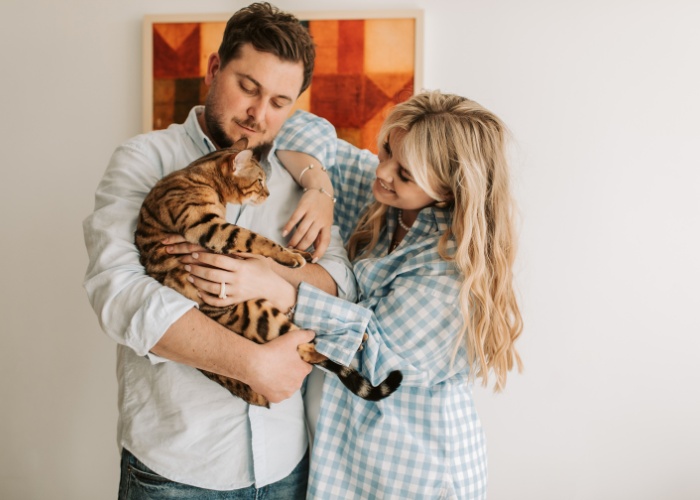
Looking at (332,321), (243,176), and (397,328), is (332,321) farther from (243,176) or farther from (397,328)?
(243,176)

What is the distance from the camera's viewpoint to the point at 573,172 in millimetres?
2023

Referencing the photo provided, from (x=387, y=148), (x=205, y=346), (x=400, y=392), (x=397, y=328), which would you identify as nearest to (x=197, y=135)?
(x=387, y=148)

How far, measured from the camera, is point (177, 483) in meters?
1.34

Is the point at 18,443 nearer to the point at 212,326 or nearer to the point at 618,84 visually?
the point at 212,326

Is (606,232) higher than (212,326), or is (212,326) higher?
(606,232)

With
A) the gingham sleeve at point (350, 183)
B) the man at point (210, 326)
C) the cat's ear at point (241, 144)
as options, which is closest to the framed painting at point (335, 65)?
the gingham sleeve at point (350, 183)

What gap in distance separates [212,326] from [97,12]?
1594 millimetres

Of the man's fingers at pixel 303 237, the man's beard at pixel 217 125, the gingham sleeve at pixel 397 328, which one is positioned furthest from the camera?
the man's beard at pixel 217 125

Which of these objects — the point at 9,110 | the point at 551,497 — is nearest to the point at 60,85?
the point at 9,110

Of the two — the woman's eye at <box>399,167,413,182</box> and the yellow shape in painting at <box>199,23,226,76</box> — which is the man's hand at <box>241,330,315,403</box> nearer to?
the woman's eye at <box>399,167,413,182</box>

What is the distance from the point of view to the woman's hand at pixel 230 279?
1266 millimetres

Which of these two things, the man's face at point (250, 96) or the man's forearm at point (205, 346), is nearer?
the man's forearm at point (205, 346)

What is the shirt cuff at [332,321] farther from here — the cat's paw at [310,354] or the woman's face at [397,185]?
the woman's face at [397,185]

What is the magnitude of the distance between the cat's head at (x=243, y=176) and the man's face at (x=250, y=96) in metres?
0.08
